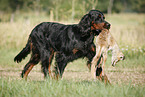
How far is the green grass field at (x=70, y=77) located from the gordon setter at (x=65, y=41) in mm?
450

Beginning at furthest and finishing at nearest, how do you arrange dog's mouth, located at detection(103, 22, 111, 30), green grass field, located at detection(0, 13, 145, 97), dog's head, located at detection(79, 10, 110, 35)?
dog's head, located at detection(79, 10, 110, 35), dog's mouth, located at detection(103, 22, 111, 30), green grass field, located at detection(0, 13, 145, 97)

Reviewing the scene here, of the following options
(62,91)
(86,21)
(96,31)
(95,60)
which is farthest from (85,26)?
(62,91)

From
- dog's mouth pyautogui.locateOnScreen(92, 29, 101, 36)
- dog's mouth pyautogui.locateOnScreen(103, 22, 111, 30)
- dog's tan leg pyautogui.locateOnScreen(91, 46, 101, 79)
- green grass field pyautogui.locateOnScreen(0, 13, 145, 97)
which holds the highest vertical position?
dog's mouth pyautogui.locateOnScreen(103, 22, 111, 30)

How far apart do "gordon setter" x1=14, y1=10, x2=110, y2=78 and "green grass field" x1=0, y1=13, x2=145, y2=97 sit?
17.7 inches

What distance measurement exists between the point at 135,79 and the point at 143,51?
10.6ft

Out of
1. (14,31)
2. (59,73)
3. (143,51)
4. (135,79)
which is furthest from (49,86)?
(14,31)

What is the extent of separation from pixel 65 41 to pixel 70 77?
126 centimetres

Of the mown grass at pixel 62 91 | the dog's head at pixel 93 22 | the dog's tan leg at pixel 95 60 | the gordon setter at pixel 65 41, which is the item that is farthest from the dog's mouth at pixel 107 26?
the mown grass at pixel 62 91

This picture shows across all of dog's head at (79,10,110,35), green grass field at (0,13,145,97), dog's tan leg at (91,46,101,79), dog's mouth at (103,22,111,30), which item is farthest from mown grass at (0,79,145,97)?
dog's head at (79,10,110,35)

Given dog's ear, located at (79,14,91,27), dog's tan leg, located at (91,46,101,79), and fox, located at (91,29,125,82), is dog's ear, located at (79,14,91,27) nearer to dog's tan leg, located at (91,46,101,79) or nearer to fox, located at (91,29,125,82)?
fox, located at (91,29,125,82)

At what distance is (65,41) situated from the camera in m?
4.29

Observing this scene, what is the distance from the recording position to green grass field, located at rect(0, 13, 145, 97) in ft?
10.1

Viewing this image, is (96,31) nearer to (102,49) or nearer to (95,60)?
(102,49)

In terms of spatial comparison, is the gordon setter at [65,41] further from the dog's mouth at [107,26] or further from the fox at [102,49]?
the fox at [102,49]
